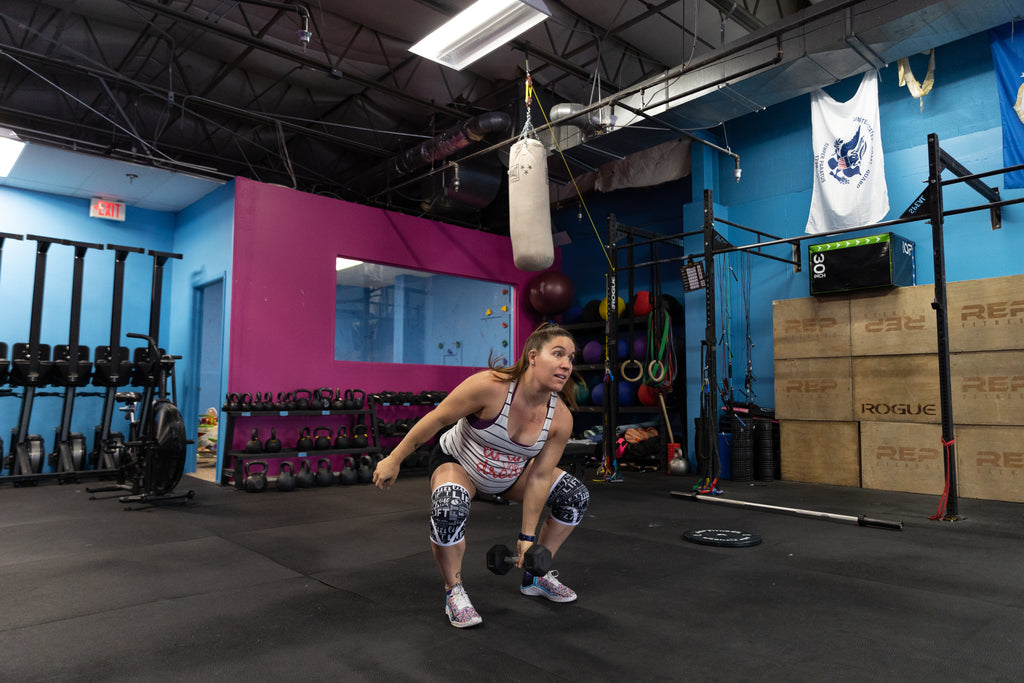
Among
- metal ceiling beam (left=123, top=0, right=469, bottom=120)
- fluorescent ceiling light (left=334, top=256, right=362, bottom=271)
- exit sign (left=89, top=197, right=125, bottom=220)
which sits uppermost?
metal ceiling beam (left=123, top=0, right=469, bottom=120)

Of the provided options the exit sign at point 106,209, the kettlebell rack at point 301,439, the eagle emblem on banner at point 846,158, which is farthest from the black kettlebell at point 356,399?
the eagle emblem on banner at point 846,158

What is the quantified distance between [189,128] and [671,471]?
6.44 metres

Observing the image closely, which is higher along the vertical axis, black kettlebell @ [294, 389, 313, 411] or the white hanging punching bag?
the white hanging punching bag

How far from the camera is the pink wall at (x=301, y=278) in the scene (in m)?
5.83

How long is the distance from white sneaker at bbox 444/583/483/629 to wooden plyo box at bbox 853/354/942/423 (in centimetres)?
446

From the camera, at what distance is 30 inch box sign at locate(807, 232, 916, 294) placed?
5133mm

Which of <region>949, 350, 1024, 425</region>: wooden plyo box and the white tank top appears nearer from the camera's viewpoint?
the white tank top

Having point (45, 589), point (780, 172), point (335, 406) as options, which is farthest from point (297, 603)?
point (780, 172)

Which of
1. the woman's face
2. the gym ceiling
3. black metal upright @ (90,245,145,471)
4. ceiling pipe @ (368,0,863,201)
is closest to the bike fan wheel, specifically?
black metal upright @ (90,245,145,471)

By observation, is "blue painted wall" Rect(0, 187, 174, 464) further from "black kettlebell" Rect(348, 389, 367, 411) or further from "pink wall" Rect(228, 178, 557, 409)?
"black kettlebell" Rect(348, 389, 367, 411)

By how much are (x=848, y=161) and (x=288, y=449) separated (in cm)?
572

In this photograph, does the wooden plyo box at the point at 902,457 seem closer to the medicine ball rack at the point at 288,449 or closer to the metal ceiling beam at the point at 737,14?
the metal ceiling beam at the point at 737,14

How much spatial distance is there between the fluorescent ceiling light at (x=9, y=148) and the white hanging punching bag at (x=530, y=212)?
4.66 meters

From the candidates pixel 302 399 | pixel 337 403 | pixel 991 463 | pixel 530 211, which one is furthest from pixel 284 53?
pixel 991 463
